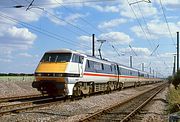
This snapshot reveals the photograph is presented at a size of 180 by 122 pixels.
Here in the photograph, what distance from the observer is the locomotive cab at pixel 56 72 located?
21812 millimetres

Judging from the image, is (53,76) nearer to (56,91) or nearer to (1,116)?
(56,91)

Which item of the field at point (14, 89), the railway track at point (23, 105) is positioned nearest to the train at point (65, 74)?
the railway track at point (23, 105)

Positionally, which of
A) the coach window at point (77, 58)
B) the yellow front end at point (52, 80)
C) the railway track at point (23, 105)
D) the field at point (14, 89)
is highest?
the coach window at point (77, 58)

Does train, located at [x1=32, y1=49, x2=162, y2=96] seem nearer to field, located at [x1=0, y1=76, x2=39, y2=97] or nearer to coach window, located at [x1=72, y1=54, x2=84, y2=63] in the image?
coach window, located at [x1=72, y1=54, x2=84, y2=63]

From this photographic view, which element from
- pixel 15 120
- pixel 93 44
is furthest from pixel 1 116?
pixel 93 44

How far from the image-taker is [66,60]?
75.3 ft

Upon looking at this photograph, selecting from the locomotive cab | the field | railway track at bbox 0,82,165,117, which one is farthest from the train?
the field

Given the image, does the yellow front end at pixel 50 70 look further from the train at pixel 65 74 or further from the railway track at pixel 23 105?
the railway track at pixel 23 105

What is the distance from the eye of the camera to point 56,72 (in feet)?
72.2

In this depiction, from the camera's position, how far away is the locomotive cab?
71.6ft

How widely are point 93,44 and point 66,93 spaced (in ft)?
93.3

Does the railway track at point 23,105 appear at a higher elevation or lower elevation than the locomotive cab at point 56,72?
lower

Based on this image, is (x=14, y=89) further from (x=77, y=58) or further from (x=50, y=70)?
(x=50, y=70)

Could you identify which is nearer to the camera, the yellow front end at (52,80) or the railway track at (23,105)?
the railway track at (23,105)
